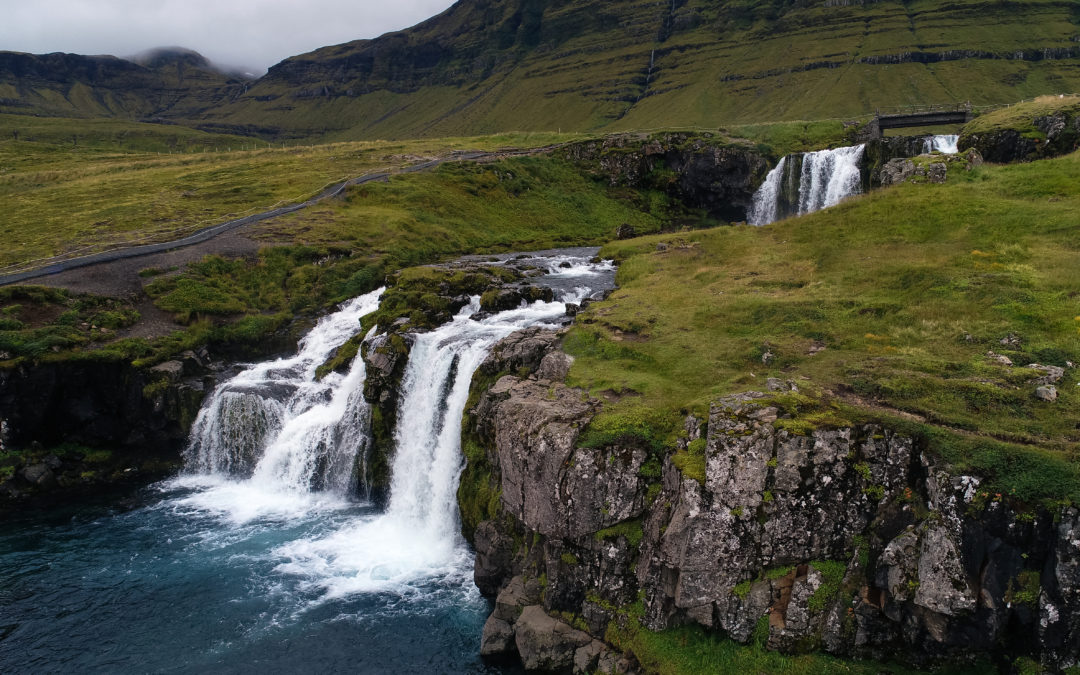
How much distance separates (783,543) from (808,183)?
56248mm

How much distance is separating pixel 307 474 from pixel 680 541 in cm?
2323

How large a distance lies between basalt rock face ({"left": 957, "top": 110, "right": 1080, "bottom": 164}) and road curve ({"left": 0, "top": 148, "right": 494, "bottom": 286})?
200 feet

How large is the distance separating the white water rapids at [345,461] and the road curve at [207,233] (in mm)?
20440

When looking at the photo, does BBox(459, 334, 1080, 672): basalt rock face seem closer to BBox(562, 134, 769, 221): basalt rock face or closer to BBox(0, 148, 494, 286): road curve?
BBox(0, 148, 494, 286): road curve

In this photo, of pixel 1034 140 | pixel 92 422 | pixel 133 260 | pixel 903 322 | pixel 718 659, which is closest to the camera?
pixel 718 659

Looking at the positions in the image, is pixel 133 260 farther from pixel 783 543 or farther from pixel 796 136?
pixel 796 136

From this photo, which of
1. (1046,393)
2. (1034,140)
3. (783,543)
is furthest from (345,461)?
(1034,140)

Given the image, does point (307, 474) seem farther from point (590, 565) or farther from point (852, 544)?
point (852, 544)

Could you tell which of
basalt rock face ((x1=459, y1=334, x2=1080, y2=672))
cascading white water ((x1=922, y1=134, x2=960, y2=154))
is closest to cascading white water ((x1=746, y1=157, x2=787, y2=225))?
cascading white water ((x1=922, y1=134, x2=960, y2=154))

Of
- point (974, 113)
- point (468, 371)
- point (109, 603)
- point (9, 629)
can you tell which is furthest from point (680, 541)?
point (974, 113)

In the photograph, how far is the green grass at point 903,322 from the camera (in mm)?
16250

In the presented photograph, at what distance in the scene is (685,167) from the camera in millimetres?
82062

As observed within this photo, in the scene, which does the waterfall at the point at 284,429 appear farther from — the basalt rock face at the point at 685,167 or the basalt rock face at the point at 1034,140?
the basalt rock face at the point at 685,167

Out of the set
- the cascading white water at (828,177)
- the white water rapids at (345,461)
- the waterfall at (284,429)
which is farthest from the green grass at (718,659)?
the cascading white water at (828,177)
